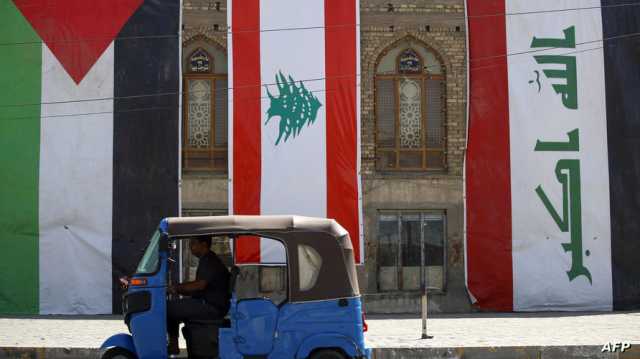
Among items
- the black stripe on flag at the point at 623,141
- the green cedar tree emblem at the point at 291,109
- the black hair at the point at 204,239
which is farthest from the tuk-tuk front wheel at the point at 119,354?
the black stripe on flag at the point at 623,141

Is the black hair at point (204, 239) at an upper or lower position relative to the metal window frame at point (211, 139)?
lower

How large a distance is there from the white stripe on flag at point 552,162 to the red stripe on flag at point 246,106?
5299mm

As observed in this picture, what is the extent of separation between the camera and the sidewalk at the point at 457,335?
11.1 metres

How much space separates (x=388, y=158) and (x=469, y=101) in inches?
82.1

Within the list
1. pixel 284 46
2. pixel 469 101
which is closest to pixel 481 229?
pixel 469 101

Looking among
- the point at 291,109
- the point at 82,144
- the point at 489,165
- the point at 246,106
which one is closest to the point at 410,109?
the point at 489,165

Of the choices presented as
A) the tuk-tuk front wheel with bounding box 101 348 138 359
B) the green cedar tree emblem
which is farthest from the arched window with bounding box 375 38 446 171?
the tuk-tuk front wheel with bounding box 101 348 138 359

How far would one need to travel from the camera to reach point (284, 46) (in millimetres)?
17125

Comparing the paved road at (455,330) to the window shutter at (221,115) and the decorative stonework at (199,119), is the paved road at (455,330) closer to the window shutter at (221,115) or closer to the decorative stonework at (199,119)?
the decorative stonework at (199,119)

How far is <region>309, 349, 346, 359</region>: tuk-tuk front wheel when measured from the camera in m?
8.44

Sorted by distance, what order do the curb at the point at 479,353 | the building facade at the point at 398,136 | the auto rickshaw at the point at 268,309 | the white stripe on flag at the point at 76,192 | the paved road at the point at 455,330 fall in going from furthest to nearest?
1. the building facade at the point at 398,136
2. the white stripe on flag at the point at 76,192
3. the paved road at the point at 455,330
4. the curb at the point at 479,353
5. the auto rickshaw at the point at 268,309

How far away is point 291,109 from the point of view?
1702cm

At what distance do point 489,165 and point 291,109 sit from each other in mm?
4280

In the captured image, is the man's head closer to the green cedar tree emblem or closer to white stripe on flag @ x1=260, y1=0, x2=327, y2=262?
white stripe on flag @ x1=260, y1=0, x2=327, y2=262
